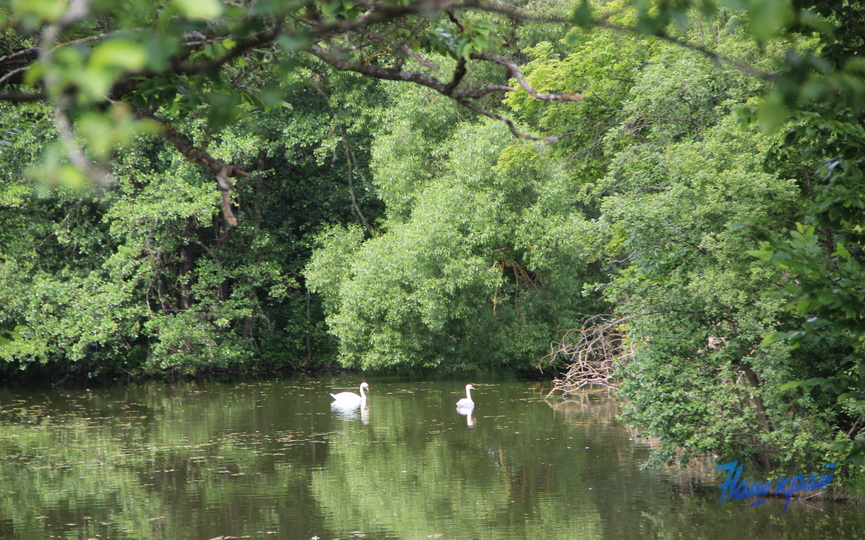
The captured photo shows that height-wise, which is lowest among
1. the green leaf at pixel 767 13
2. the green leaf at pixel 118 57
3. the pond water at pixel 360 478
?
the pond water at pixel 360 478

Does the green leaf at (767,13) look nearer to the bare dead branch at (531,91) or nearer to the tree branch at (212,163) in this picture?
the bare dead branch at (531,91)

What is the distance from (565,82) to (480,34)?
44.0 ft

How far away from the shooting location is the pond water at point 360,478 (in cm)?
940

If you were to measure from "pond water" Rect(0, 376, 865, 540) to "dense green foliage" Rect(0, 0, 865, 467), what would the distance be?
3.21 feet

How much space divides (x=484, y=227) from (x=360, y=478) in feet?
33.8

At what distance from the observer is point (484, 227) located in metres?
21.2

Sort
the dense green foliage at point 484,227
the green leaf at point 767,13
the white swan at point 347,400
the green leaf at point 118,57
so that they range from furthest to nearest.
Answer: the white swan at point 347,400
the dense green foliage at point 484,227
the green leaf at point 767,13
the green leaf at point 118,57

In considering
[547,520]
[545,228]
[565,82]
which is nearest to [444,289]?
[545,228]

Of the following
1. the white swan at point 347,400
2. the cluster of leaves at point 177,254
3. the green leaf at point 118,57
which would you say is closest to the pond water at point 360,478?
the white swan at point 347,400

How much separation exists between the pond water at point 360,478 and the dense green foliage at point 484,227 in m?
0.98

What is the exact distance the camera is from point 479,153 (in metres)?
21.2

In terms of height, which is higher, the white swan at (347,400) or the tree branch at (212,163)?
the tree branch at (212,163)

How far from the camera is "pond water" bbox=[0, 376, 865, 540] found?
9.40 meters

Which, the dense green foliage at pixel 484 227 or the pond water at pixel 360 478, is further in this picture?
the pond water at pixel 360 478
